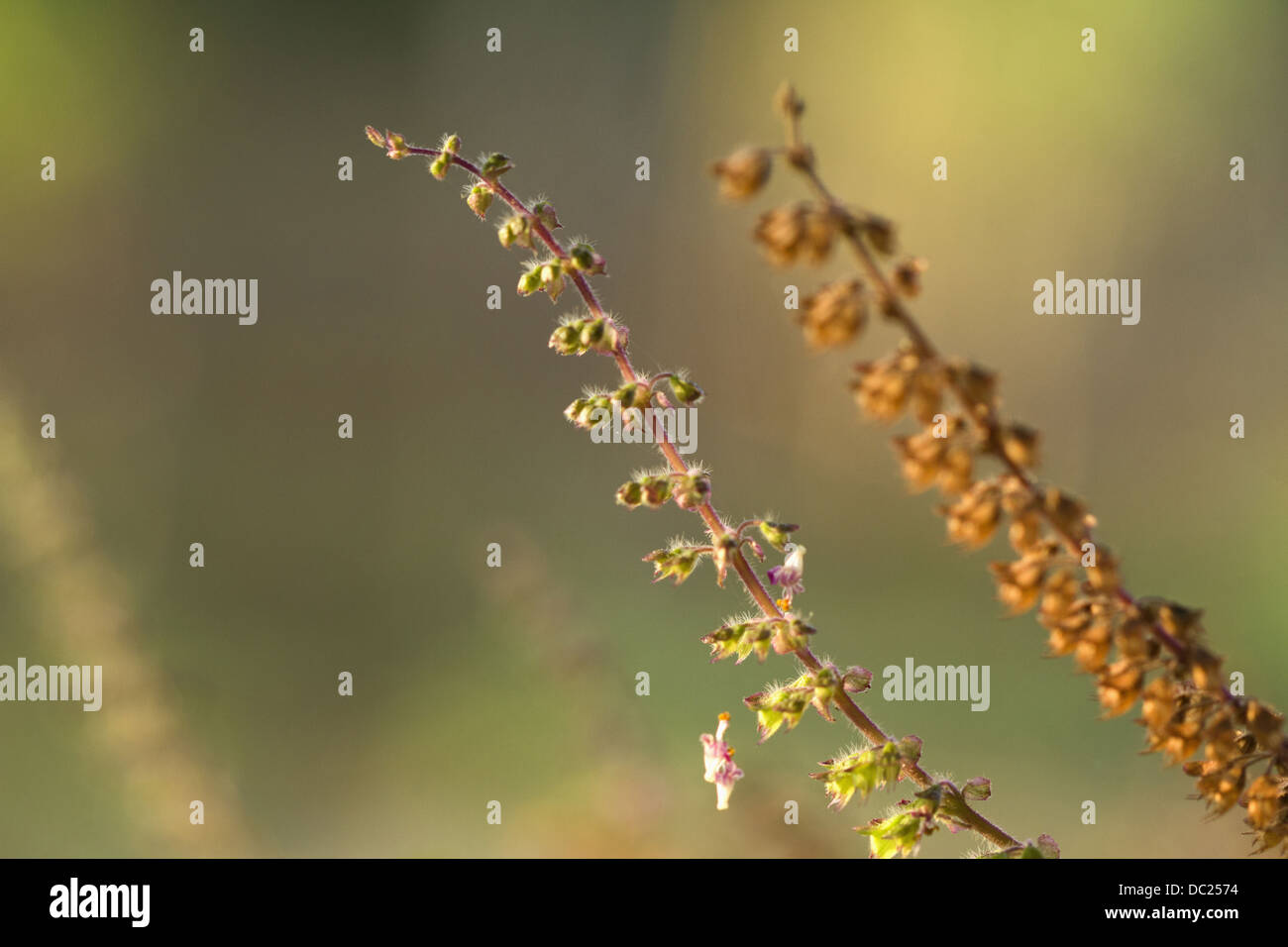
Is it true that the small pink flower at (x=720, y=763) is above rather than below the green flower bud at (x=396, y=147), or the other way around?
below

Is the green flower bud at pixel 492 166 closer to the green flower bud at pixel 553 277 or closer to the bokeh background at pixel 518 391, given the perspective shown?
the green flower bud at pixel 553 277

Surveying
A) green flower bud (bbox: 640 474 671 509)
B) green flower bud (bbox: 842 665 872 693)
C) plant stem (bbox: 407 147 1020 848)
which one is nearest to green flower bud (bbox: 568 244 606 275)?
plant stem (bbox: 407 147 1020 848)

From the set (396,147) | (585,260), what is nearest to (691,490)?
(585,260)

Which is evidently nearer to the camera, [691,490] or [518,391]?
[691,490]

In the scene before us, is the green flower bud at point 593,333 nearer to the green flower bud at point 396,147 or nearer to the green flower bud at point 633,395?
the green flower bud at point 633,395

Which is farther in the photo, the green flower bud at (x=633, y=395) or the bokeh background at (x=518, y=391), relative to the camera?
the bokeh background at (x=518, y=391)

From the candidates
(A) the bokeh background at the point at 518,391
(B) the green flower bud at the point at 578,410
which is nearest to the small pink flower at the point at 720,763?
(B) the green flower bud at the point at 578,410

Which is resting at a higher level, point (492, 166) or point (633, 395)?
point (492, 166)

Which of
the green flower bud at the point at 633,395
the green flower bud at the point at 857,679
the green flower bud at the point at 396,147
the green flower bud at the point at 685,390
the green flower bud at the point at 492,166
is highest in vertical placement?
the green flower bud at the point at 396,147

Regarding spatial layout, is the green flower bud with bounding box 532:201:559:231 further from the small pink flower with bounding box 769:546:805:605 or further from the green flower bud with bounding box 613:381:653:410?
the small pink flower with bounding box 769:546:805:605

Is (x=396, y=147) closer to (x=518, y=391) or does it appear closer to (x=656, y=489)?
(x=656, y=489)

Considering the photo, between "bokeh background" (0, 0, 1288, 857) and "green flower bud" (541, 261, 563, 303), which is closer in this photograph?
"green flower bud" (541, 261, 563, 303)

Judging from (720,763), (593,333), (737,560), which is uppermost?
(593,333)
